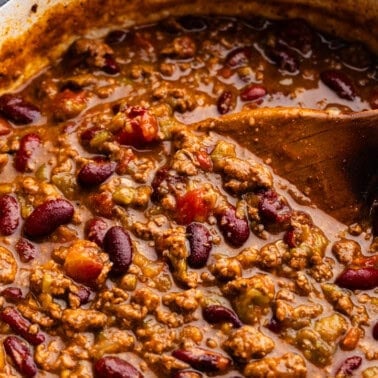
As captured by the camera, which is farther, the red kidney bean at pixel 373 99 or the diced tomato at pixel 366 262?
the red kidney bean at pixel 373 99

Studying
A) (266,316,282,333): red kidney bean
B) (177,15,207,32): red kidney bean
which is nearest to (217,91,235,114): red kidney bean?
(177,15,207,32): red kidney bean

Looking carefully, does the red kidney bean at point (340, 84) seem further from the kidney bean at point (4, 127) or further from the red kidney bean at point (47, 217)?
the kidney bean at point (4, 127)

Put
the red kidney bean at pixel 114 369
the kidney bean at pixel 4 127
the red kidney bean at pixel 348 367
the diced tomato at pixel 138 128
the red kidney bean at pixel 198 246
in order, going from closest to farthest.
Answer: the red kidney bean at pixel 114 369 < the red kidney bean at pixel 348 367 < the red kidney bean at pixel 198 246 < the diced tomato at pixel 138 128 < the kidney bean at pixel 4 127

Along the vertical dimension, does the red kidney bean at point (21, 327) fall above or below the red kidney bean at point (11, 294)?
below

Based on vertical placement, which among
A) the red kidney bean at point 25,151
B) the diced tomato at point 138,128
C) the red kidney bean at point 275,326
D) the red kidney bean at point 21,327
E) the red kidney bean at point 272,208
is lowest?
the red kidney bean at point 275,326

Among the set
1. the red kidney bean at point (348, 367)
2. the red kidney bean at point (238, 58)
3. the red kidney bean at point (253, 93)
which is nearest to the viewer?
the red kidney bean at point (348, 367)

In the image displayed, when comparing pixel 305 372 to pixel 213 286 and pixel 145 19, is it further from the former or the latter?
pixel 145 19

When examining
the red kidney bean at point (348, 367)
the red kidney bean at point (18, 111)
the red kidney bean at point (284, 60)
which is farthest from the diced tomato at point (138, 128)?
the red kidney bean at point (348, 367)

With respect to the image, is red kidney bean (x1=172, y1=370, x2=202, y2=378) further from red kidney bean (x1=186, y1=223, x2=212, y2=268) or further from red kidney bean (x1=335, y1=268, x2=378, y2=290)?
red kidney bean (x1=335, y1=268, x2=378, y2=290)
